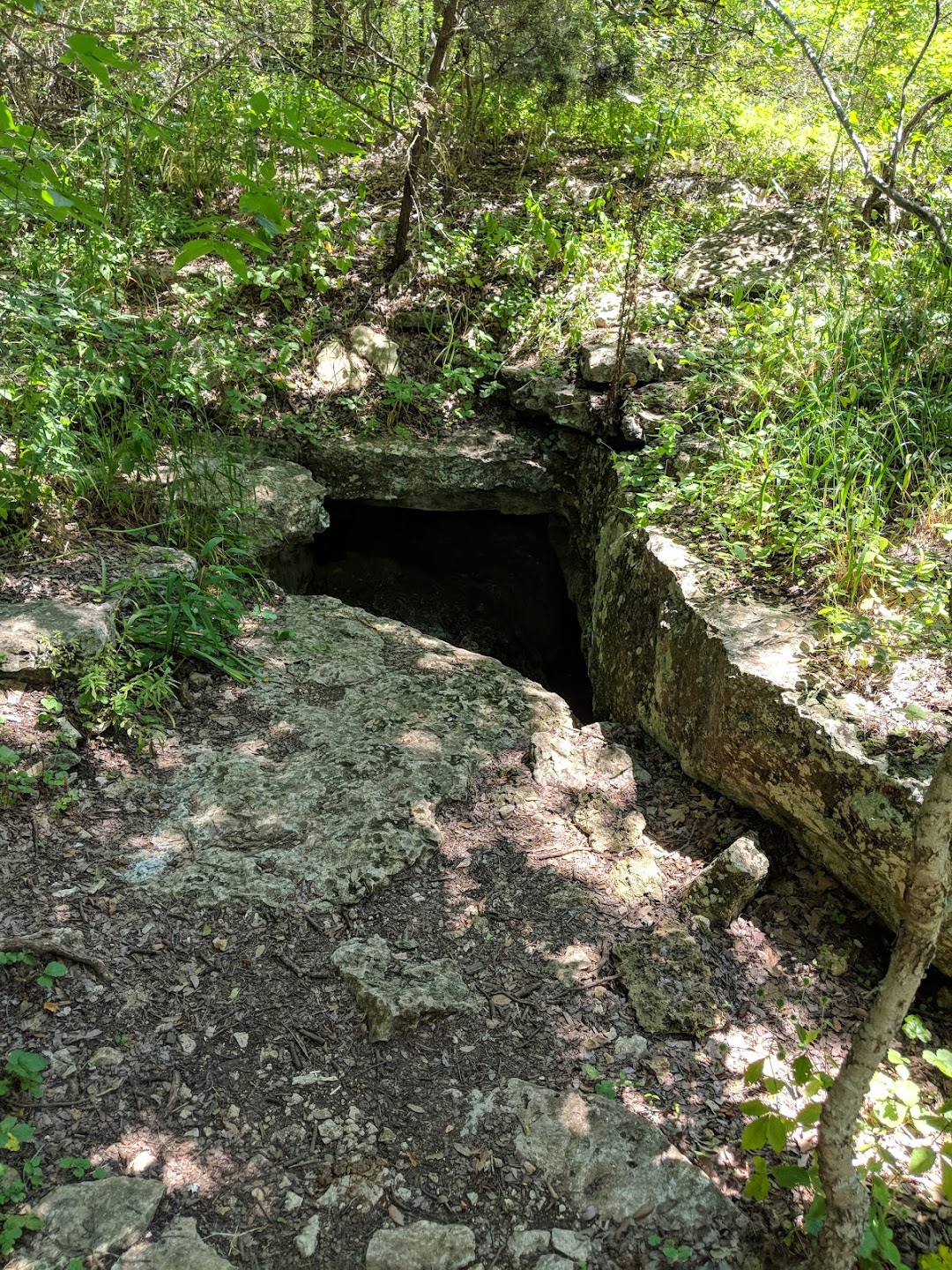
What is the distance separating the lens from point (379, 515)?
6.20 meters

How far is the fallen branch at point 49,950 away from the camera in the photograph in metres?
2.36

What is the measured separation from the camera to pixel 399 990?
2.46m

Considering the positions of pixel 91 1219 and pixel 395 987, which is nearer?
pixel 91 1219

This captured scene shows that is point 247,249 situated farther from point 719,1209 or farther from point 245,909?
point 719,1209


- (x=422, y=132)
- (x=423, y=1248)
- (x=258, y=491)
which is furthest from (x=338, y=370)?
(x=423, y=1248)

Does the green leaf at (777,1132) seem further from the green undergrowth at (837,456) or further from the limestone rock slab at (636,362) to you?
the limestone rock slab at (636,362)

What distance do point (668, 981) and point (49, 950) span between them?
193 centimetres

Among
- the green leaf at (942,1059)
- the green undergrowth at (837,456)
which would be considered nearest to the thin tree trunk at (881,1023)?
the green leaf at (942,1059)

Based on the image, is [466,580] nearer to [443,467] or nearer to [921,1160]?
[443,467]

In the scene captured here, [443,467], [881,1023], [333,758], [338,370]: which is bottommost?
[333,758]

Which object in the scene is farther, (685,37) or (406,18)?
(406,18)

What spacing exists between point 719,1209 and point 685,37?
23.9 feet

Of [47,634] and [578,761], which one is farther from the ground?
[47,634]

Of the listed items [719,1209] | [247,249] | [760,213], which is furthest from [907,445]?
[247,249]
